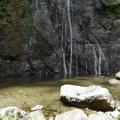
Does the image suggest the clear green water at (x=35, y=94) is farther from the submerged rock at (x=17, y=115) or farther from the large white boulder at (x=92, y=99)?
the submerged rock at (x=17, y=115)

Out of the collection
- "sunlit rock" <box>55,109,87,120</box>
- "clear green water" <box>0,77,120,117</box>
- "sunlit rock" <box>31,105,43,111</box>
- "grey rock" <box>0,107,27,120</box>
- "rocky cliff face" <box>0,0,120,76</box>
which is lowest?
"clear green water" <box>0,77,120,117</box>

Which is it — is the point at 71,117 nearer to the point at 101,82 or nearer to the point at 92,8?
the point at 101,82

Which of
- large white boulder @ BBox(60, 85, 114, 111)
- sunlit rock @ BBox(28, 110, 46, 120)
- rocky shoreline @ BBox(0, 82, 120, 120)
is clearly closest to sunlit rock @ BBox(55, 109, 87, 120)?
rocky shoreline @ BBox(0, 82, 120, 120)

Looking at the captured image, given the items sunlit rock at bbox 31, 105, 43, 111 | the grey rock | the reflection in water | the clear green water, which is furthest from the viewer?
the reflection in water

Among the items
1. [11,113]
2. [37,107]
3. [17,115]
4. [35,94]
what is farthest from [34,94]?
[17,115]

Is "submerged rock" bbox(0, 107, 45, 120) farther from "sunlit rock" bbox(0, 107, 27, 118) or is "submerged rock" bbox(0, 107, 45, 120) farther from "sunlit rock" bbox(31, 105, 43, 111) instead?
"sunlit rock" bbox(31, 105, 43, 111)

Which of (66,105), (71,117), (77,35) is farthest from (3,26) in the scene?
(71,117)

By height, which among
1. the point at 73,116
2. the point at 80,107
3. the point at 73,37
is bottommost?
the point at 80,107

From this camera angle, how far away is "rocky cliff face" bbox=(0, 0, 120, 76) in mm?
15812

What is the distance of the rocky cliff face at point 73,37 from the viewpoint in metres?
15.8

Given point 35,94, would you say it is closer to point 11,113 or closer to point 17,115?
point 11,113

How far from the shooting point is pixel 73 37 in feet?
55.5

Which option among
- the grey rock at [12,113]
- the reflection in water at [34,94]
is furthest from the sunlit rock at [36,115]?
the reflection in water at [34,94]

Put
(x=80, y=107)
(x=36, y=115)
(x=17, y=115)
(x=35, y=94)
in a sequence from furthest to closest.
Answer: (x=35, y=94) < (x=80, y=107) < (x=36, y=115) < (x=17, y=115)
